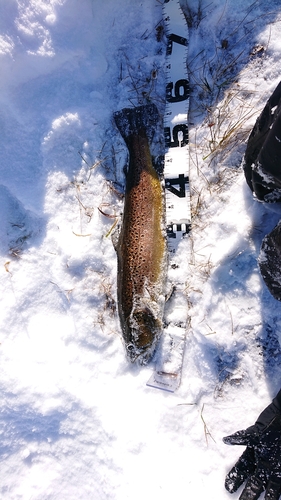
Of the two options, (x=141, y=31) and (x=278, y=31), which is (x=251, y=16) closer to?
(x=278, y=31)

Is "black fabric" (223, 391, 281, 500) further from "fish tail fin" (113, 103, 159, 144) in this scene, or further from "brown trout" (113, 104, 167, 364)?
"fish tail fin" (113, 103, 159, 144)

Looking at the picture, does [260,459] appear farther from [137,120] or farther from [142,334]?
[137,120]

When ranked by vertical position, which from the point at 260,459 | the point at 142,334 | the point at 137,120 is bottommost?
the point at 260,459

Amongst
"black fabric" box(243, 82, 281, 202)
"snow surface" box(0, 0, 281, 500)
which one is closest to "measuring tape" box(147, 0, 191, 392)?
"snow surface" box(0, 0, 281, 500)

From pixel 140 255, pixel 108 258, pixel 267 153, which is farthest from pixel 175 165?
pixel 267 153

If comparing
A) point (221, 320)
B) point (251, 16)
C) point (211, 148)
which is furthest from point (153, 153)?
point (221, 320)

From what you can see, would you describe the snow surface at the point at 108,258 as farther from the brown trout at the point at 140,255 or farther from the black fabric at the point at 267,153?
the black fabric at the point at 267,153

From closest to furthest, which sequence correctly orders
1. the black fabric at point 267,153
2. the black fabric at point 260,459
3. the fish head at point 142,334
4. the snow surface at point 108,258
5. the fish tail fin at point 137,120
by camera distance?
1. the black fabric at point 267,153
2. the black fabric at point 260,459
3. the snow surface at point 108,258
4. the fish head at point 142,334
5. the fish tail fin at point 137,120

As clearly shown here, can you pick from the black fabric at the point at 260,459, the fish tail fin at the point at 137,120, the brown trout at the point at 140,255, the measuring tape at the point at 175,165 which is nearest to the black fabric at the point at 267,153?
the measuring tape at the point at 175,165
